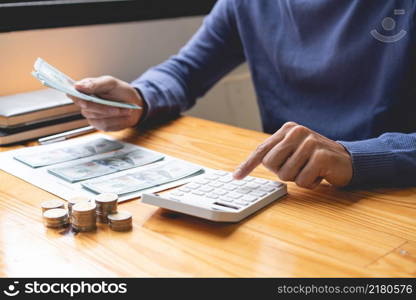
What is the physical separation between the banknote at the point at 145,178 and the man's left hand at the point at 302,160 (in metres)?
0.12

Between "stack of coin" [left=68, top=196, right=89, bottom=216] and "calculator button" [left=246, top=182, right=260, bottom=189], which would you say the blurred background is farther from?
"calculator button" [left=246, top=182, right=260, bottom=189]

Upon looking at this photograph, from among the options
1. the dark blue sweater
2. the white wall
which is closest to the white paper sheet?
the dark blue sweater

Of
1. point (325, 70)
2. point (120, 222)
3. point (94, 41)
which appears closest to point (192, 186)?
point (120, 222)

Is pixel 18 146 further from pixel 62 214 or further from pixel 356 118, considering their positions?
pixel 356 118

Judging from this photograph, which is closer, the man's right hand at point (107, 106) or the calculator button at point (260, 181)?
the calculator button at point (260, 181)

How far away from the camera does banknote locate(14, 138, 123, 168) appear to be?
1.04 meters

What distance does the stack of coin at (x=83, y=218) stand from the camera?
2.48 ft

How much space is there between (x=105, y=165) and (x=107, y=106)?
188 millimetres

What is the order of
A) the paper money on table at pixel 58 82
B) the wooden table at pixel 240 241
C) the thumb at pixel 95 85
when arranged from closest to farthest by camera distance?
the wooden table at pixel 240 241, the paper money on table at pixel 58 82, the thumb at pixel 95 85

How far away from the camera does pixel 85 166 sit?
3.29ft

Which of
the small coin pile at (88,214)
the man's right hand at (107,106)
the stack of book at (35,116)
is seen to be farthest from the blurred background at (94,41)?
the small coin pile at (88,214)

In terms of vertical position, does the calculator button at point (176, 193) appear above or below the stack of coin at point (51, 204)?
above

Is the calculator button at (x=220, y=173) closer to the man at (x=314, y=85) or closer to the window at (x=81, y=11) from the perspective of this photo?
the man at (x=314, y=85)

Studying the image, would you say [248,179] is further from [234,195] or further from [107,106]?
[107,106]
